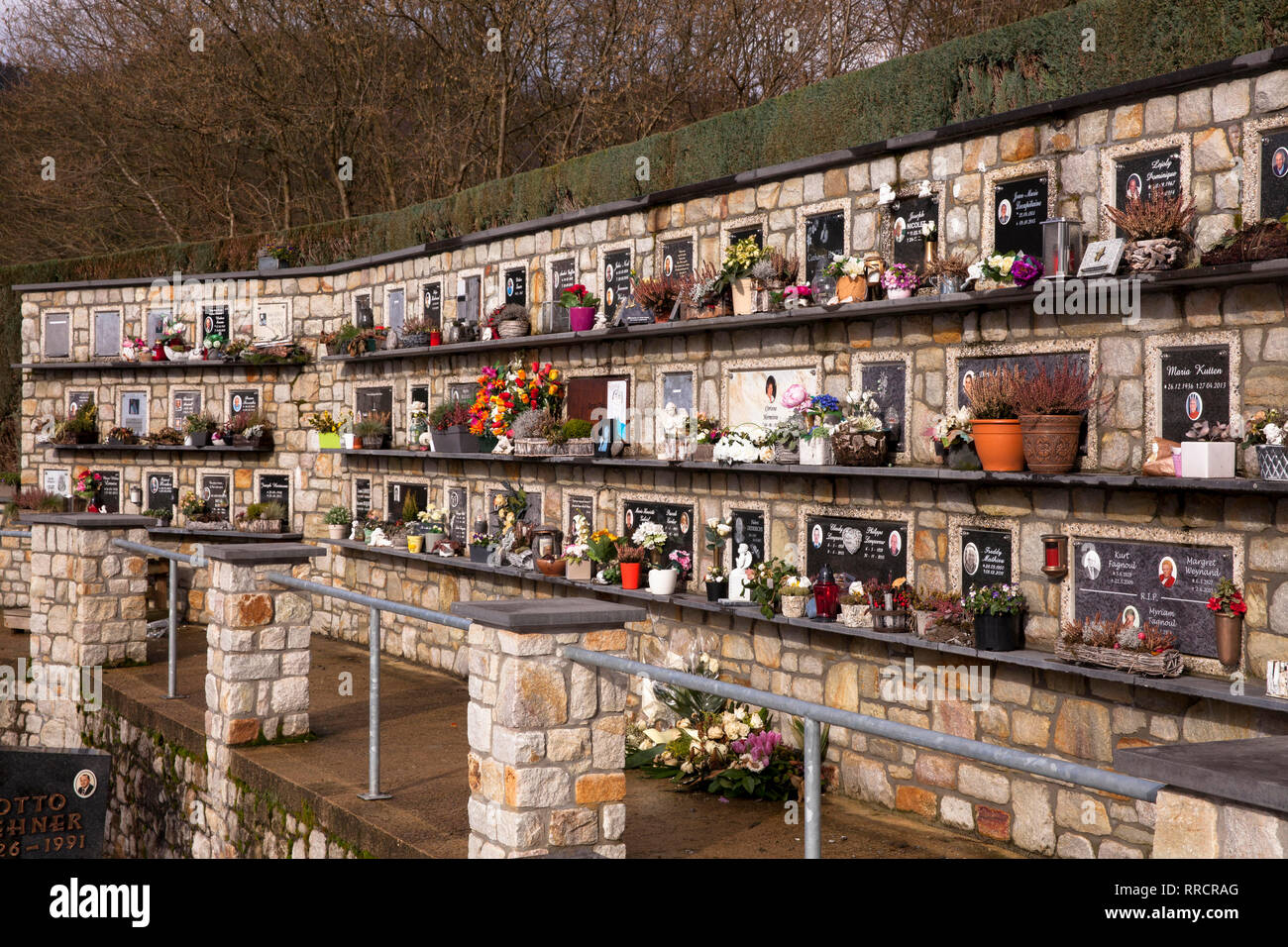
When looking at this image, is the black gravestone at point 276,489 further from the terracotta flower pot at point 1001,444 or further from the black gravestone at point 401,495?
the terracotta flower pot at point 1001,444

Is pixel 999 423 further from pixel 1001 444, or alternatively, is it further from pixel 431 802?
pixel 431 802

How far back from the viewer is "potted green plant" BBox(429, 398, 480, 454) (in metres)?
11.2

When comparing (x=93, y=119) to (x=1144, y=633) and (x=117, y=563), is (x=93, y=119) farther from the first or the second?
(x=1144, y=633)

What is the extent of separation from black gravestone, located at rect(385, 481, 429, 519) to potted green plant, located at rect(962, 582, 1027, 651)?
6872 millimetres

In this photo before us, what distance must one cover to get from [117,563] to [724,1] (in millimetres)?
10847

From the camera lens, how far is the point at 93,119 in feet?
66.1

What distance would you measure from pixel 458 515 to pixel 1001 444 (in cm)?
645

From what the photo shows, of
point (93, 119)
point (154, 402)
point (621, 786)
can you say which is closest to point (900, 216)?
point (621, 786)

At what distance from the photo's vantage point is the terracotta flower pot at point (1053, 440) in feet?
20.3

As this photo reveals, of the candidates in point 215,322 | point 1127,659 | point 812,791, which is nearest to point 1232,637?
point 1127,659

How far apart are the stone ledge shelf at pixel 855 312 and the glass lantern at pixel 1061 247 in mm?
158

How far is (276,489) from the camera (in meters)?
14.4

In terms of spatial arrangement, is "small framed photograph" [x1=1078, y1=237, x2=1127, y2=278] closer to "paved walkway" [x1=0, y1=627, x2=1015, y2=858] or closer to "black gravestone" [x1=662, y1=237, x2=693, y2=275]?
"paved walkway" [x1=0, y1=627, x2=1015, y2=858]
